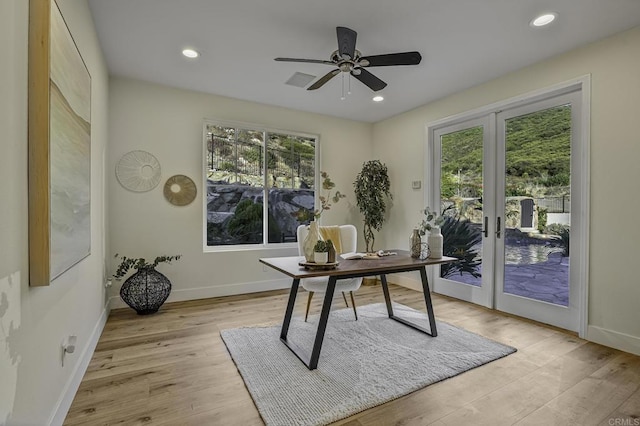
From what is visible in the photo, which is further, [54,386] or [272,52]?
[272,52]

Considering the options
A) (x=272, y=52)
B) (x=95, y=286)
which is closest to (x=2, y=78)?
(x=95, y=286)

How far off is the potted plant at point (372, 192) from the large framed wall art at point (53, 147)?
3.52 m

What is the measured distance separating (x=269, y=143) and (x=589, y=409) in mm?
4084

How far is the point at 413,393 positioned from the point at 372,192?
3.10 meters

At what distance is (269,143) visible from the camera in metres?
4.53

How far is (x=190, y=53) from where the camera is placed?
2984 millimetres

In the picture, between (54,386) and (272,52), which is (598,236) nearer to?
(272,52)

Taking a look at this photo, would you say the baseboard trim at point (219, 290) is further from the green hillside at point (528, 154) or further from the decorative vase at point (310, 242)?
the green hillside at point (528, 154)

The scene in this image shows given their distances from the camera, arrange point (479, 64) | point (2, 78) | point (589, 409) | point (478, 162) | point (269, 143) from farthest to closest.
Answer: point (269, 143) < point (478, 162) < point (479, 64) < point (589, 409) < point (2, 78)

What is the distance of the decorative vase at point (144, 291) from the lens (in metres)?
3.29

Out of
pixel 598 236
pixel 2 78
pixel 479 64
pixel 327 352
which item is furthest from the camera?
pixel 479 64

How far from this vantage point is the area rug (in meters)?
1.82

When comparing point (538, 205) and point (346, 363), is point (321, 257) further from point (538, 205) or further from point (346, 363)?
point (538, 205)

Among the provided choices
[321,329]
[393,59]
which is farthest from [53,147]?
[393,59]
